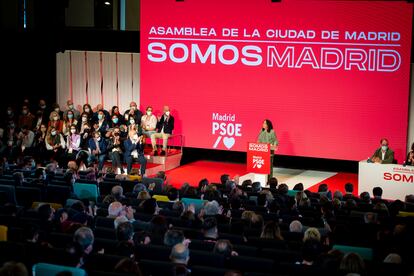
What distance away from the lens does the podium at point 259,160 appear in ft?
51.8

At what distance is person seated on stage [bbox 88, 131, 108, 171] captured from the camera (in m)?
17.4

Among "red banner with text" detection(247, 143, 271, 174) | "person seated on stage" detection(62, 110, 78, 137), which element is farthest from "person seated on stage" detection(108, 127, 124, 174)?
"red banner with text" detection(247, 143, 271, 174)

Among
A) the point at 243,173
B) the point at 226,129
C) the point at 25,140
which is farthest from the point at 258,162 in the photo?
the point at 25,140

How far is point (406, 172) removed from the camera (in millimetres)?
14594

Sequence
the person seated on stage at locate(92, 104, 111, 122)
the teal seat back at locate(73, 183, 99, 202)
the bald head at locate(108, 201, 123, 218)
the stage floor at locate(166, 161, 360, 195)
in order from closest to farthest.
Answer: the bald head at locate(108, 201, 123, 218) < the teal seat back at locate(73, 183, 99, 202) < the stage floor at locate(166, 161, 360, 195) < the person seated on stage at locate(92, 104, 111, 122)

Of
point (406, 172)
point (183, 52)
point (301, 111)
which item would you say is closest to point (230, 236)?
point (406, 172)

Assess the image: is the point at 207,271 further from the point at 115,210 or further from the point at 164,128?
the point at 164,128

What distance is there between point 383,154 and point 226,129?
4.32 metres

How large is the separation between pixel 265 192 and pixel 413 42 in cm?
656

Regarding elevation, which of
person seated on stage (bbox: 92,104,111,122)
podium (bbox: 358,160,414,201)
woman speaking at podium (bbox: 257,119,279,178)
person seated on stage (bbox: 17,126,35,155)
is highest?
person seated on stage (bbox: 92,104,111,122)

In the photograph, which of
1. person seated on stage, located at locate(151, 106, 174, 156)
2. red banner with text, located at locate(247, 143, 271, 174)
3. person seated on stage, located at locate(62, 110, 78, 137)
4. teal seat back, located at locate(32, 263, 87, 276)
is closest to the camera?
teal seat back, located at locate(32, 263, 87, 276)

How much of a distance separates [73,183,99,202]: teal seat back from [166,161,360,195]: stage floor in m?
4.26

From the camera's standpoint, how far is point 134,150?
17.3 metres

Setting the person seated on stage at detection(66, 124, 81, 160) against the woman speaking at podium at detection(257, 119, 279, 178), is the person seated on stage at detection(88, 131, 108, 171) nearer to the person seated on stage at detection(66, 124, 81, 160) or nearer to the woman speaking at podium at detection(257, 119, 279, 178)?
the person seated on stage at detection(66, 124, 81, 160)
